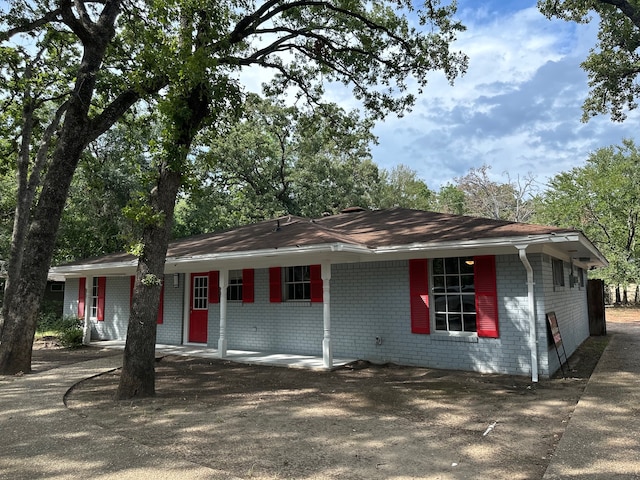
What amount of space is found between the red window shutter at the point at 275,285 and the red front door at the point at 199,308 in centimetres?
237

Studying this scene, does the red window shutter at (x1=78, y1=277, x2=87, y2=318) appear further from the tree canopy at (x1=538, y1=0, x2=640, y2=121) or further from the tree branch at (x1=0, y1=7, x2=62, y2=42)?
the tree canopy at (x1=538, y1=0, x2=640, y2=121)

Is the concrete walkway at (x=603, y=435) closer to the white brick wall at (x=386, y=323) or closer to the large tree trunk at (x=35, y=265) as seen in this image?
the white brick wall at (x=386, y=323)

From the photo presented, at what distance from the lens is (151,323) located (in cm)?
622

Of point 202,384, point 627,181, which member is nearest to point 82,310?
point 202,384

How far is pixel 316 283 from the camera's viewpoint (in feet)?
32.3

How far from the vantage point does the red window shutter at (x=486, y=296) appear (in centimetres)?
776

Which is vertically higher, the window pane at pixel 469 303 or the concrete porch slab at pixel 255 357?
the window pane at pixel 469 303

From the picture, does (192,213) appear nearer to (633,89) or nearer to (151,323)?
(151,323)

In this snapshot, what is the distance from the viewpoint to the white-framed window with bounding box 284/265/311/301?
399 inches

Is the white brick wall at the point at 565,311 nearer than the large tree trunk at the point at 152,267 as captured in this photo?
No

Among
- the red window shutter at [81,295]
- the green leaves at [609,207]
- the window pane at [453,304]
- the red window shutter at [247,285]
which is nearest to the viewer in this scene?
the window pane at [453,304]

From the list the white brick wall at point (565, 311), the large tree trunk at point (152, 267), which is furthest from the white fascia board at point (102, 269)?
the white brick wall at point (565, 311)

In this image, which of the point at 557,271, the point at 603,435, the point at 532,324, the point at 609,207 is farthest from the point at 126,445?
the point at 609,207

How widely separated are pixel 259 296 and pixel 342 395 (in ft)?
16.1
